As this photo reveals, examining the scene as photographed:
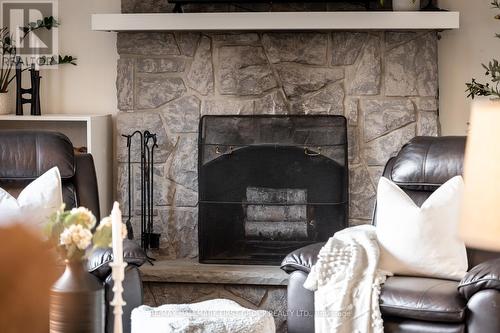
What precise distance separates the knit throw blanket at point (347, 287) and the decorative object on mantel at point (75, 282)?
136 centimetres

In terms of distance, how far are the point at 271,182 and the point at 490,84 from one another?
1.29 meters

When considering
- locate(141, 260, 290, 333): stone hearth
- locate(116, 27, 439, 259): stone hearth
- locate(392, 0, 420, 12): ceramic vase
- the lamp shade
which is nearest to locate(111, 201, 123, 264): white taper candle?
the lamp shade

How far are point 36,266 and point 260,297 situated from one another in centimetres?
377

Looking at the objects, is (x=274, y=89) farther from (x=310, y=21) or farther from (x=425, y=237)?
(x=425, y=237)

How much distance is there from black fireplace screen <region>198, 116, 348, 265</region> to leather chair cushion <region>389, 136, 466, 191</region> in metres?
0.78

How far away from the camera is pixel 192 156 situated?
4629 mm

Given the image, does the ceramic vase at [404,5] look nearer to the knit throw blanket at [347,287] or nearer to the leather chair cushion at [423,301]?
the knit throw blanket at [347,287]

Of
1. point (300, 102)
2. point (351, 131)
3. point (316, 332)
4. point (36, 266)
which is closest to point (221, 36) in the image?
point (300, 102)

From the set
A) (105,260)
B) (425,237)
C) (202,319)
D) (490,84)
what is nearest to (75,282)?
(202,319)

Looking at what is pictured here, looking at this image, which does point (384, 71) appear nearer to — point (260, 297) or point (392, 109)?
point (392, 109)

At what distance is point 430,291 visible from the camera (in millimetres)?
3150

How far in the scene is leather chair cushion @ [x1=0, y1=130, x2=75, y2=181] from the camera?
148 inches

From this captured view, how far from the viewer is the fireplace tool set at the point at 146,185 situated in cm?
459

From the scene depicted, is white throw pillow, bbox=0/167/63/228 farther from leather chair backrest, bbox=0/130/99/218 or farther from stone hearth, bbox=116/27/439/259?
stone hearth, bbox=116/27/439/259
